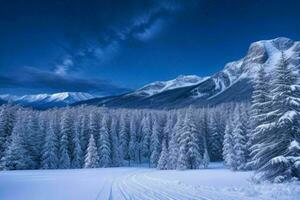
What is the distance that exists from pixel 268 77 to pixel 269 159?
11844 millimetres

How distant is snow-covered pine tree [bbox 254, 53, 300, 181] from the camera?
2650cm

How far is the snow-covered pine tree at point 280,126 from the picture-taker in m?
26.5

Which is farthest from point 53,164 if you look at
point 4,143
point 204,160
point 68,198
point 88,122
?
point 68,198

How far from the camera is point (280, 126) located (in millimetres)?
26891

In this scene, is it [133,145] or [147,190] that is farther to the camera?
[133,145]

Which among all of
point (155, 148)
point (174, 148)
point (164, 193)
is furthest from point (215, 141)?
point (164, 193)

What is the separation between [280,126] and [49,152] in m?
50.2

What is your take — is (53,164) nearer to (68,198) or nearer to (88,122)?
(88,122)

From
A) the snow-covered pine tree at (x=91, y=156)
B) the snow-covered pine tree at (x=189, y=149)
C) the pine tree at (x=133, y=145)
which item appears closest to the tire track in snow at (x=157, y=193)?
the snow-covered pine tree at (x=189, y=149)

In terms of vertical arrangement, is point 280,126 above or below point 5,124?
below

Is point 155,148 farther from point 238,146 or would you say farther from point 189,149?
point 238,146

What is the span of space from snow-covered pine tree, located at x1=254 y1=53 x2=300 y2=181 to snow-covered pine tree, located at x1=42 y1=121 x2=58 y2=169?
4693cm

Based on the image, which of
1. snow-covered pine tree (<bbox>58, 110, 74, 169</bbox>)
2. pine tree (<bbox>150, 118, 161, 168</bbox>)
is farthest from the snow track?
pine tree (<bbox>150, 118, 161, 168</bbox>)

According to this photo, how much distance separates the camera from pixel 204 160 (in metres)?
72.0
